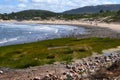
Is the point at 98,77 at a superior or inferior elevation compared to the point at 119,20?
superior

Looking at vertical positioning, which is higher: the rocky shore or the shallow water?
the rocky shore

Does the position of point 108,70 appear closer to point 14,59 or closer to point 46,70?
point 46,70

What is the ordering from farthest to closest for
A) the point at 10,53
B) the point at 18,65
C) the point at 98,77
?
the point at 10,53
the point at 18,65
the point at 98,77

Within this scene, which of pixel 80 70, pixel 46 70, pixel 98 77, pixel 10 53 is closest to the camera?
pixel 98 77

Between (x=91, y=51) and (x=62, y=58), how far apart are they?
6.42 metres

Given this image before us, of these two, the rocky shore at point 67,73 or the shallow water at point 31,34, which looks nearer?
the rocky shore at point 67,73

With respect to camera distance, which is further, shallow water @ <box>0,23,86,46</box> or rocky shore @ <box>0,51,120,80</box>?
shallow water @ <box>0,23,86,46</box>

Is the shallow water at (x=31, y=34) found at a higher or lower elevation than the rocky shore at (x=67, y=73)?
lower

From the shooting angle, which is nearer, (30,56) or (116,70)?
(116,70)

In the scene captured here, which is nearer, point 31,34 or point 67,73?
point 67,73

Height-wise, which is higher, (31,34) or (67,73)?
(67,73)

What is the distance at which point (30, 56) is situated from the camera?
36.0 m

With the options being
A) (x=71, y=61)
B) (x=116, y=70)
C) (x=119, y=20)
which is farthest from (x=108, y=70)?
(x=119, y=20)

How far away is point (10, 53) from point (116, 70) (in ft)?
60.2
